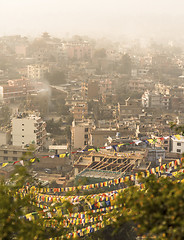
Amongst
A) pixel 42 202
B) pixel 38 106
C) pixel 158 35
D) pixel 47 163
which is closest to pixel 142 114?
pixel 38 106

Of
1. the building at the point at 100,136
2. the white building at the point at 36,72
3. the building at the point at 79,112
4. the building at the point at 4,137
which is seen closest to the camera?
the building at the point at 100,136

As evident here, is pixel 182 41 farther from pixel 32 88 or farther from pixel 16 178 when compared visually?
pixel 16 178

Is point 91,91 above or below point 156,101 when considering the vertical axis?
above

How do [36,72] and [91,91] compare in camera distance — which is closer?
[91,91]

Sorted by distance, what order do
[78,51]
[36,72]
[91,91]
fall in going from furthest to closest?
[78,51] → [36,72] → [91,91]

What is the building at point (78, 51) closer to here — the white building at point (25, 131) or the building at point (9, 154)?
the white building at point (25, 131)

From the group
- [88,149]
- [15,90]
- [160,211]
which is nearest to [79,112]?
[15,90]

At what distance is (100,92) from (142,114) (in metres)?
4.68

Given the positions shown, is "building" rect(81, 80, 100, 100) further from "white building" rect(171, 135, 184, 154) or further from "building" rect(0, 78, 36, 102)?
"white building" rect(171, 135, 184, 154)

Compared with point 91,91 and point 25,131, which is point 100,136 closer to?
point 25,131

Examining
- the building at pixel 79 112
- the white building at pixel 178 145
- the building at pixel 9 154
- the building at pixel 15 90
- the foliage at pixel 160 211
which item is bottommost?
the building at pixel 9 154

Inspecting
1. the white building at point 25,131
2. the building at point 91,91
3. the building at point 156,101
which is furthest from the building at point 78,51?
the white building at point 25,131

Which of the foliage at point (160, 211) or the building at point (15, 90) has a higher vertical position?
the foliage at point (160, 211)

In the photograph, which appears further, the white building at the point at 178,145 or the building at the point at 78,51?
the building at the point at 78,51
